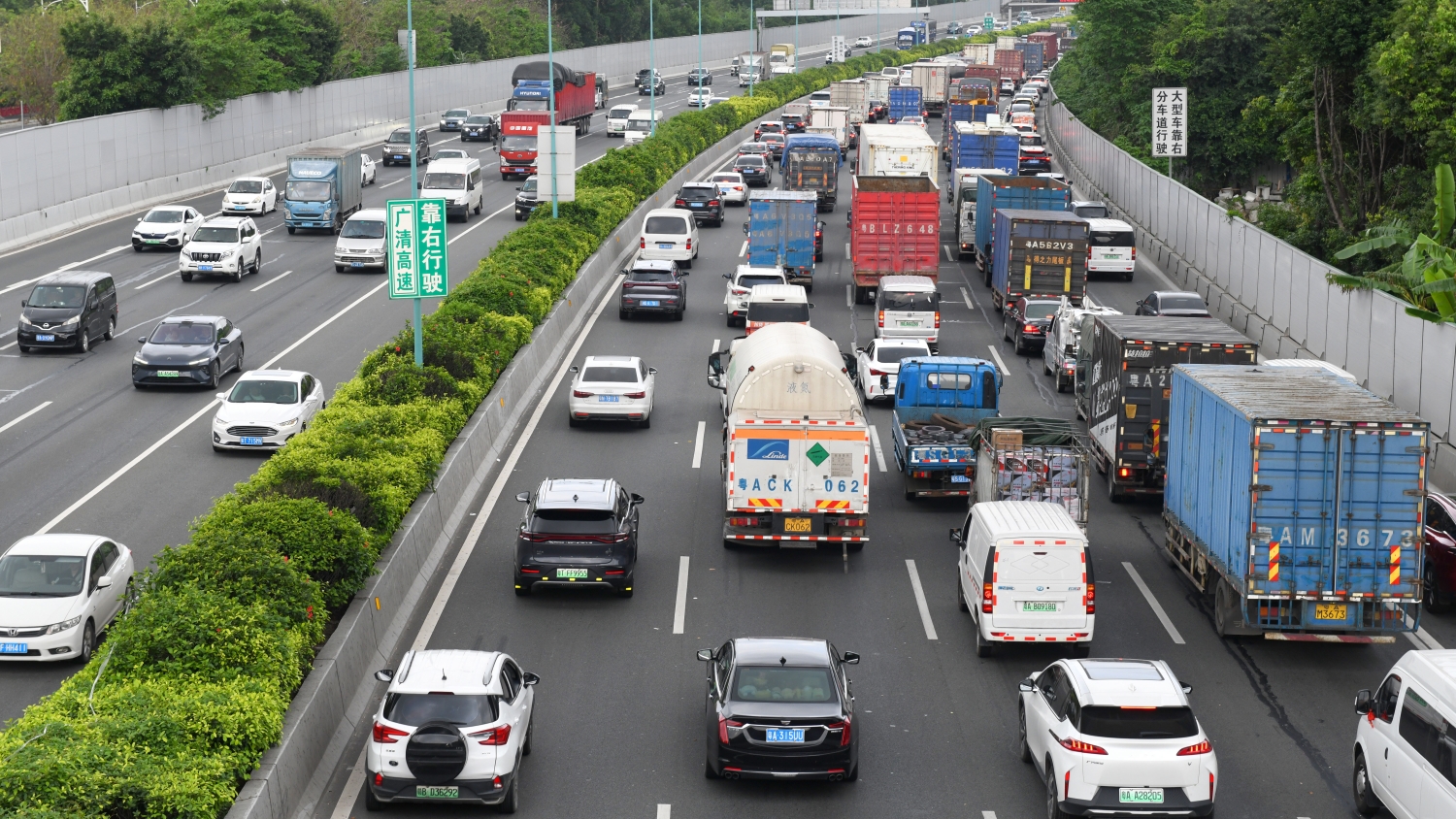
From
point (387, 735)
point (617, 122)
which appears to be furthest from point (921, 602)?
point (617, 122)

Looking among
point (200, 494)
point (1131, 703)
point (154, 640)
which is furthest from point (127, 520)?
point (1131, 703)

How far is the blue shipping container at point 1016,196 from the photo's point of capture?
5088 centimetres

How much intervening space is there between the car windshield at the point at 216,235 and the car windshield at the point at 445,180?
13.2 m

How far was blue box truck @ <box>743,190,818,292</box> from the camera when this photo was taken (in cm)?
4784

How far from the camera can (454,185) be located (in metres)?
59.5

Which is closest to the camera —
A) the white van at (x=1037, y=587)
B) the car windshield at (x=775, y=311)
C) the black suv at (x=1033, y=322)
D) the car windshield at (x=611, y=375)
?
the white van at (x=1037, y=587)

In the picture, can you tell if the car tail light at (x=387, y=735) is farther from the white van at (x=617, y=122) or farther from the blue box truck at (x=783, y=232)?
the white van at (x=617, y=122)

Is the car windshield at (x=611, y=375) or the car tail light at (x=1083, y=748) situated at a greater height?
the car windshield at (x=611, y=375)

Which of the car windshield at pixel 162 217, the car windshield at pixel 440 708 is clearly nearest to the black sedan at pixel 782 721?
the car windshield at pixel 440 708

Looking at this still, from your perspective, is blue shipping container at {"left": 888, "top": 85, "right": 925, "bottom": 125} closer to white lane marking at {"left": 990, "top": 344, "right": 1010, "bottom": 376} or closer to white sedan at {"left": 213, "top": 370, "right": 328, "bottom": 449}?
white lane marking at {"left": 990, "top": 344, "right": 1010, "bottom": 376}

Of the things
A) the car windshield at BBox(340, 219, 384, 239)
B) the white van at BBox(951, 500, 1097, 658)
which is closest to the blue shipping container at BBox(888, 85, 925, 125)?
the car windshield at BBox(340, 219, 384, 239)

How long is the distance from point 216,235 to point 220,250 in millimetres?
1103

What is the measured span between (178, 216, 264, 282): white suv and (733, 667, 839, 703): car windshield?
33.2m

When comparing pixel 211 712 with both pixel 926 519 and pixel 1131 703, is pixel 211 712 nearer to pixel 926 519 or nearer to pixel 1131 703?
pixel 1131 703
